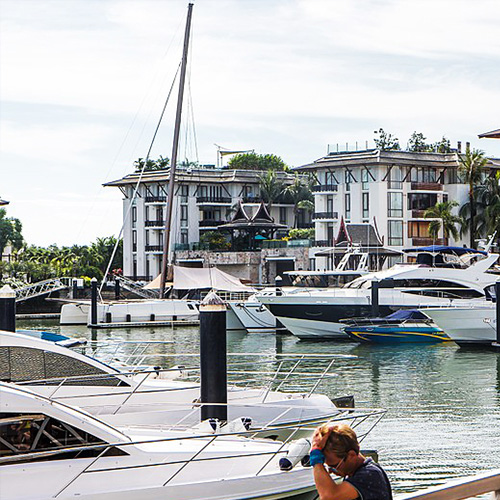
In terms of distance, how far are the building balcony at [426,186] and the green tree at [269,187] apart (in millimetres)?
17301

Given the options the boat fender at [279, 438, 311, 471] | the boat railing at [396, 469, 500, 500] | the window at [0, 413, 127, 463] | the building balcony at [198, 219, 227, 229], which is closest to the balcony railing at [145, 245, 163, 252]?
the building balcony at [198, 219, 227, 229]

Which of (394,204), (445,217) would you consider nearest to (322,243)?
(394,204)

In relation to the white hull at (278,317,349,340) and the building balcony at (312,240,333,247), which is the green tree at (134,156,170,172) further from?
the white hull at (278,317,349,340)

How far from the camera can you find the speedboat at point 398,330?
137 feet

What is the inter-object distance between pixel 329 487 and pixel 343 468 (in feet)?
0.51

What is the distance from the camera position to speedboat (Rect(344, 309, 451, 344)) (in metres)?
41.9

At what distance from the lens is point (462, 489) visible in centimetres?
578

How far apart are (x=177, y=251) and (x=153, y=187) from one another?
923 cm

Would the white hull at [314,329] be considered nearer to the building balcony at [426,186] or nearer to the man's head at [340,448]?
the building balcony at [426,186]

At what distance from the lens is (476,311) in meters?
40.5

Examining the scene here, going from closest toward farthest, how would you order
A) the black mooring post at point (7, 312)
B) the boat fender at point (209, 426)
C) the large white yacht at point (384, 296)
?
the boat fender at point (209, 426) < the black mooring post at point (7, 312) < the large white yacht at point (384, 296)

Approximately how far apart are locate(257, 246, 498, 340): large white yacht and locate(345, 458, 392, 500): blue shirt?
132 feet

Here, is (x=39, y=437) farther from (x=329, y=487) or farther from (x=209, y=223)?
(x=209, y=223)

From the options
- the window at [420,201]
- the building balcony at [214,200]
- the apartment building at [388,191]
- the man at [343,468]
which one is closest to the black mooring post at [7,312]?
the man at [343,468]
